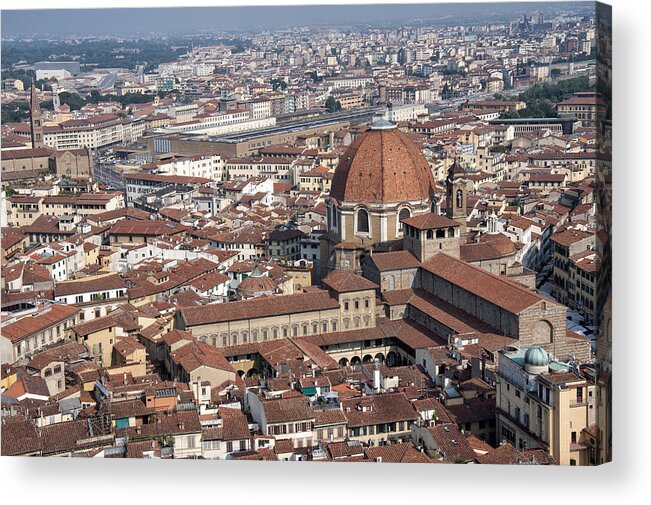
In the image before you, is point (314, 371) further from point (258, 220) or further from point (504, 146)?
point (504, 146)

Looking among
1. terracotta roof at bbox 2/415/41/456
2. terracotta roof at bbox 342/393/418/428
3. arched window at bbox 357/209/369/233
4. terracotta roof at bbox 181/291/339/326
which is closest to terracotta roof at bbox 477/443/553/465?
terracotta roof at bbox 342/393/418/428

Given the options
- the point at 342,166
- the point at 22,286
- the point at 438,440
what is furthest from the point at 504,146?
the point at 438,440

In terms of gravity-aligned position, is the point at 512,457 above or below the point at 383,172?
below

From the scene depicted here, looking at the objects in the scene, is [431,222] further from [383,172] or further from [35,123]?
[35,123]

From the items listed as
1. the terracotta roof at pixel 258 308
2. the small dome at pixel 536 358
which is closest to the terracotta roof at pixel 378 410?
the small dome at pixel 536 358

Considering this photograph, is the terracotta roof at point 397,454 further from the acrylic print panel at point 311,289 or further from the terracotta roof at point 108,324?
the terracotta roof at point 108,324

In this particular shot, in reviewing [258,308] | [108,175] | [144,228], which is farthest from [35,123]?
[258,308]
